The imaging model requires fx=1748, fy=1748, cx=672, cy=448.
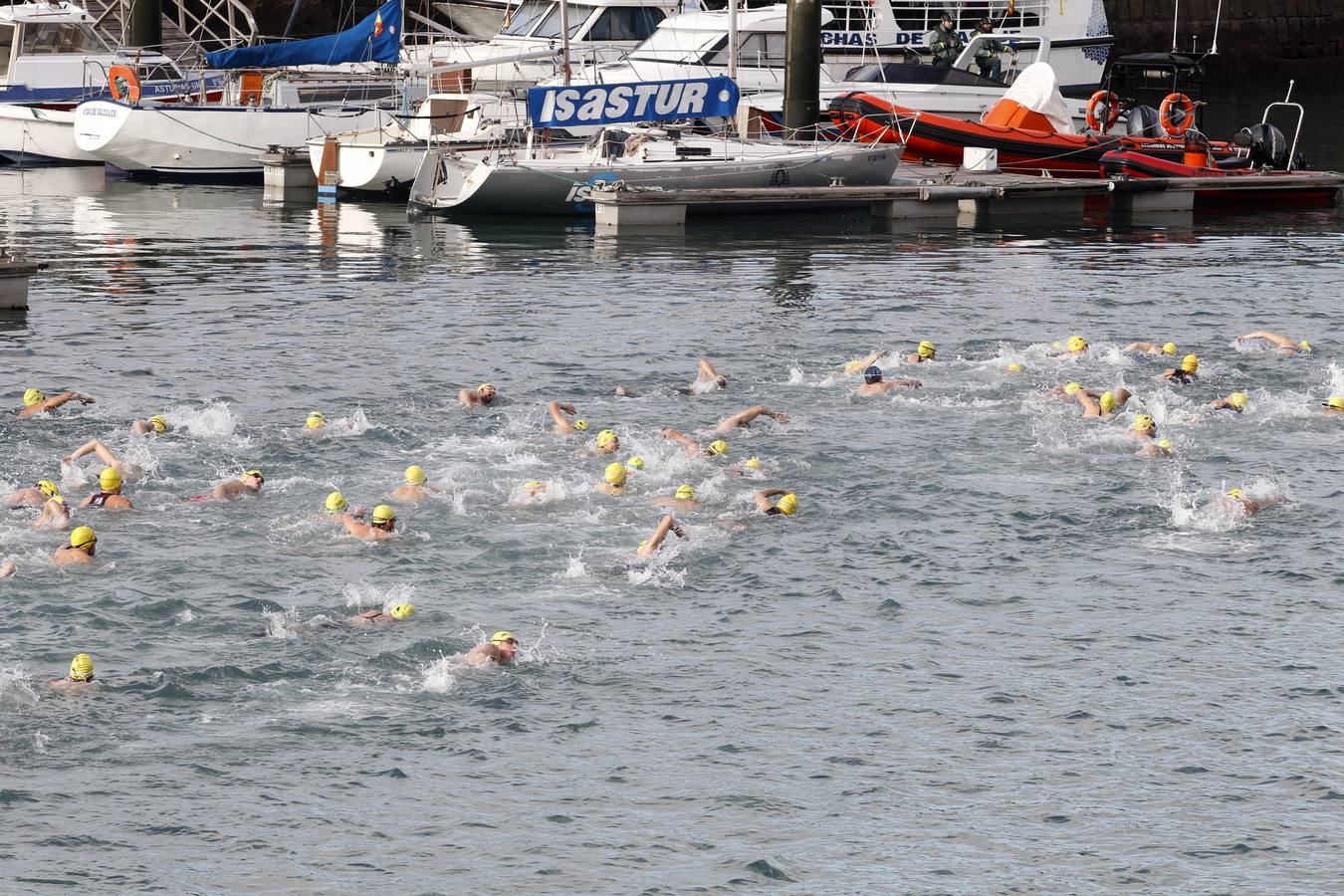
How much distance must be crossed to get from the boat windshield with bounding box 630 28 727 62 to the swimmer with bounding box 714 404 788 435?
22.6 metres

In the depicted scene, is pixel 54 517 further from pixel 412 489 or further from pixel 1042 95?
pixel 1042 95

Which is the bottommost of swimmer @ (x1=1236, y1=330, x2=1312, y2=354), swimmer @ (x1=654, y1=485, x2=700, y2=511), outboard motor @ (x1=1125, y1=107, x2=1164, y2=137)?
swimmer @ (x1=654, y1=485, x2=700, y2=511)

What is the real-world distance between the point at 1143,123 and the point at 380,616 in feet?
102

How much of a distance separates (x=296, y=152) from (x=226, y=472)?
76.0ft

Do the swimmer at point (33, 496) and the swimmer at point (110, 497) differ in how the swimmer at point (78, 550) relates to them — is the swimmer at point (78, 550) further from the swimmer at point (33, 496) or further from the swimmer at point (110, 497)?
the swimmer at point (33, 496)

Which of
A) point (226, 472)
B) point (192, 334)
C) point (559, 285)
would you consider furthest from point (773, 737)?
point (559, 285)

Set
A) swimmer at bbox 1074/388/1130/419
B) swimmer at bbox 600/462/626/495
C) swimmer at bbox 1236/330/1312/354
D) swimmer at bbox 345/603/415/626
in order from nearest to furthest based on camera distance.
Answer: swimmer at bbox 345/603/415/626 → swimmer at bbox 600/462/626/495 → swimmer at bbox 1074/388/1130/419 → swimmer at bbox 1236/330/1312/354

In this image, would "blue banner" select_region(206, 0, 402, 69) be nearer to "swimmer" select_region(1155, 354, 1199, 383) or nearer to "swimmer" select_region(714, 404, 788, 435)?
"swimmer" select_region(714, 404, 788, 435)

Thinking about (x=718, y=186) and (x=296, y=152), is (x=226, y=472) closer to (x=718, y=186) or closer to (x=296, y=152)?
(x=718, y=186)

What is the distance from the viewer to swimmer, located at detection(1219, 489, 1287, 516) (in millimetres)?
17234

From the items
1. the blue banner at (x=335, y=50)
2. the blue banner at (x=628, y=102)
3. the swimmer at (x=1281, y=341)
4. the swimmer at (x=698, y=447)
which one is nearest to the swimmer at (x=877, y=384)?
the swimmer at (x=698, y=447)

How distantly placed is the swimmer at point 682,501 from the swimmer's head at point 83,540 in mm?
5385

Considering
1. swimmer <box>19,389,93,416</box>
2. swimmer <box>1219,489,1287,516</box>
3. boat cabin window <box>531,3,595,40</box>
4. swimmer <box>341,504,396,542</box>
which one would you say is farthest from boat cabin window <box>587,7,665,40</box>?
swimmer <box>341,504,396,542</box>

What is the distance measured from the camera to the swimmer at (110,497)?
16969 millimetres
